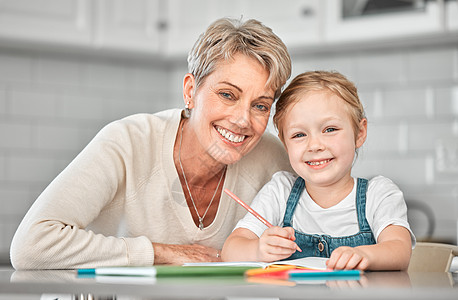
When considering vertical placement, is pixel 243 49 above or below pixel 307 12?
below

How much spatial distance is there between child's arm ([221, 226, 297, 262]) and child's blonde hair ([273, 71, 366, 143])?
32 centimetres

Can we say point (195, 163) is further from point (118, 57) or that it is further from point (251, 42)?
point (118, 57)

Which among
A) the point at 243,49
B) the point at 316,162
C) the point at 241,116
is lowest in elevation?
the point at 316,162

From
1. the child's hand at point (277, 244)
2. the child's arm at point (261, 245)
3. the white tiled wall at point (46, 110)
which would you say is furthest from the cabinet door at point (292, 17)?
the child's hand at point (277, 244)

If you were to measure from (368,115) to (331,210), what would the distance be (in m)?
1.68

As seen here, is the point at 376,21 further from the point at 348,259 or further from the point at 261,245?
the point at 348,259

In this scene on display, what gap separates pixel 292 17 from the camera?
2.82 meters

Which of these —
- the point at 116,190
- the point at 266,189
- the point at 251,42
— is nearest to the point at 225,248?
the point at 266,189

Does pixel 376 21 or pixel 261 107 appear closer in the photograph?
pixel 261 107

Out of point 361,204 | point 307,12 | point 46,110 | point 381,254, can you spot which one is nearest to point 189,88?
point 361,204

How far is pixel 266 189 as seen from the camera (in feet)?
4.93

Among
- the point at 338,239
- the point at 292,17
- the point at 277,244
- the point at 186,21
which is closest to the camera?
the point at 277,244

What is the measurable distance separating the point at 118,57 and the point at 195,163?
5.28ft

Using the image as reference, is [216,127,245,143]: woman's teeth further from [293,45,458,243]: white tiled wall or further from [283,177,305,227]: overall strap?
[293,45,458,243]: white tiled wall
